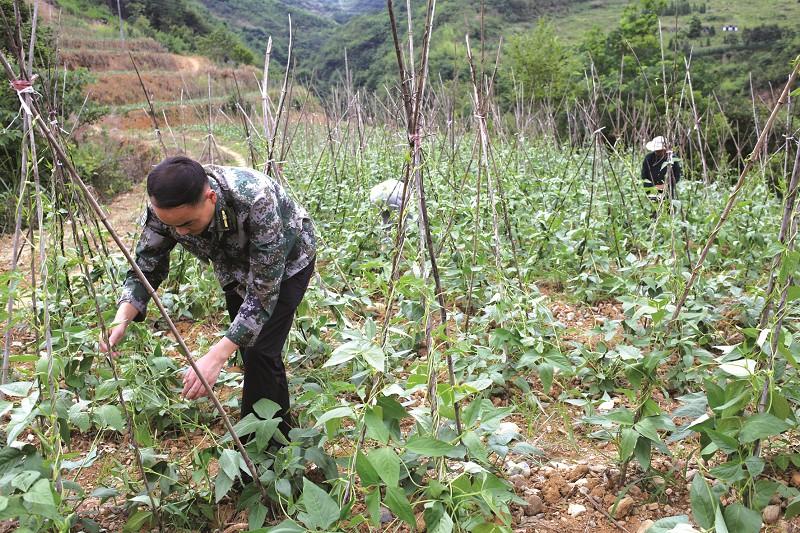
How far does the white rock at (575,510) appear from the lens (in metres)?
1.64

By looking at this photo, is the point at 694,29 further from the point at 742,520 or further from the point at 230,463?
the point at 230,463

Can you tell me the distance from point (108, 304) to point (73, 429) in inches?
22.8

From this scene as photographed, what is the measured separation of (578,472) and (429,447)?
0.87m

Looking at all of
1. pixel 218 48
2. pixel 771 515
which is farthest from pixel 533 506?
pixel 218 48

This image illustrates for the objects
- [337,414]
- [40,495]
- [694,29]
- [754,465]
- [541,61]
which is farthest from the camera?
[694,29]

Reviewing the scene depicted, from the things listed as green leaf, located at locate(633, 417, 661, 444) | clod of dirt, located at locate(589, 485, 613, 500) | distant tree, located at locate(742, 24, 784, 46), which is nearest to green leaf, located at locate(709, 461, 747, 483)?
green leaf, located at locate(633, 417, 661, 444)

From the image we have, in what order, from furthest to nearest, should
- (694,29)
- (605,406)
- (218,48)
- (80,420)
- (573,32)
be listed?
(573,32) → (218,48) → (694,29) → (605,406) → (80,420)

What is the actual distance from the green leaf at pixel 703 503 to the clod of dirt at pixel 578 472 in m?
0.59

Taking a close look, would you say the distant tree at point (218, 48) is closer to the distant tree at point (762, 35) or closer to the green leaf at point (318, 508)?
the distant tree at point (762, 35)

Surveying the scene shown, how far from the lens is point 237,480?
171 centimetres

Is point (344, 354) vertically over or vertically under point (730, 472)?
over

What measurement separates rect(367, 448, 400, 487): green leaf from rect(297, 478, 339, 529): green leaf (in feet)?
0.39

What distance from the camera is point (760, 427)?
1258mm

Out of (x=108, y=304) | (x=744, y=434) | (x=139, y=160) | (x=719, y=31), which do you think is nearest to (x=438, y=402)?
(x=744, y=434)
